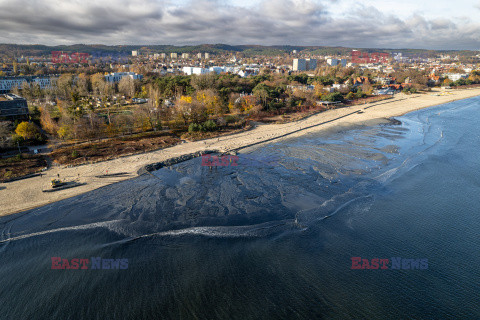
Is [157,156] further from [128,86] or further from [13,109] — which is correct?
[128,86]

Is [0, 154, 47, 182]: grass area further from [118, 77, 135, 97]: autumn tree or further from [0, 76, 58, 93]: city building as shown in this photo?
[0, 76, 58, 93]: city building

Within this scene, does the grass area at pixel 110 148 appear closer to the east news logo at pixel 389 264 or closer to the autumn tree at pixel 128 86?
the east news logo at pixel 389 264

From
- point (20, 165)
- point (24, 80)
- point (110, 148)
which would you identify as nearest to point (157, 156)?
point (110, 148)

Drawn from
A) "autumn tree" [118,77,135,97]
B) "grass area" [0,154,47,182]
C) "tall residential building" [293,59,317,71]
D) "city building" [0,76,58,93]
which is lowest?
"grass area" [0,154,47,182]

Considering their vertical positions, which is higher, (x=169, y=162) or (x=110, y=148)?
(x=110, y=148)

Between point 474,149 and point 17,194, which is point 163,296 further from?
point 474,149

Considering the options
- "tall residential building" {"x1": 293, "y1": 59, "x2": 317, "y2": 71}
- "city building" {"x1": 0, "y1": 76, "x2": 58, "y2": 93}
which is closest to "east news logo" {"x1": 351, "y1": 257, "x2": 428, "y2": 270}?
"city building" {"x1": 0, "y1": 76, "x2": 58, "y2": 93}

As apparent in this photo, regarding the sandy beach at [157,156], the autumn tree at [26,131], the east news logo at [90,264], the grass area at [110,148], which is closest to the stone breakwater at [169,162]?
the sandy beach at [157,156]

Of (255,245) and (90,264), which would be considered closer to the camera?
(90,264)

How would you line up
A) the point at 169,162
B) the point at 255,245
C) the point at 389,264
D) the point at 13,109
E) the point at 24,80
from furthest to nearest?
the point at 24,80 < the point at 13,109 < the point at 169,162 < the point at 255,245 < the point at 389,264
